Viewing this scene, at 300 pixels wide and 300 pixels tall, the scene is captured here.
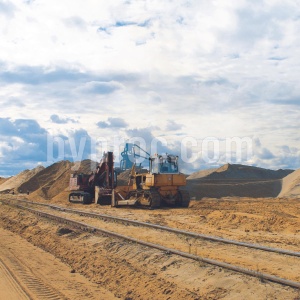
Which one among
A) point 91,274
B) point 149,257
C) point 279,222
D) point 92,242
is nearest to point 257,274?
point 149,257

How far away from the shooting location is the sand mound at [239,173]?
6725cm

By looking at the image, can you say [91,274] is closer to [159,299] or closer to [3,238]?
[159,299]

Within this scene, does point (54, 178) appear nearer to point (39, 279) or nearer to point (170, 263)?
point (39, 279)

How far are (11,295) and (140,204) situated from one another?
19.0 m

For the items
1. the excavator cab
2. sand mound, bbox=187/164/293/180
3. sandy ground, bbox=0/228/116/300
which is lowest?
sandy ground, bbox=0/228/116/300

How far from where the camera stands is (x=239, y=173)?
7069 cm

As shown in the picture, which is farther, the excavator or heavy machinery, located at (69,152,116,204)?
heavy machinery, located at (69,152,116,204)

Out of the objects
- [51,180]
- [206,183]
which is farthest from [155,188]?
[51,180]

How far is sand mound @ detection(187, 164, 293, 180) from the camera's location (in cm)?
→ 6725

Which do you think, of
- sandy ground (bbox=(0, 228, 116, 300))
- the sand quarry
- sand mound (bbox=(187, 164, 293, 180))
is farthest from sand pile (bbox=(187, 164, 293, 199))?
sandy ground (bbox=(0, 228, 116, 300))

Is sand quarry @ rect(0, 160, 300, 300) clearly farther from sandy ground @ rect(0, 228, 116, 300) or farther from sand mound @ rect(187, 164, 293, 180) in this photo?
sand mound @ rect(187, 164, 293, 180)

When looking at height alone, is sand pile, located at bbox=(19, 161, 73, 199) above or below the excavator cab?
below

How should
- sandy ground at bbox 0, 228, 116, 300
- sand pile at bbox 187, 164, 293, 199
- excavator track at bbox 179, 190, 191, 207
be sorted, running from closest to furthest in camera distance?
sandy ground at bbox 0, 228, 116, 300 → excavator track at bbox 179, 190, 191, 207 → sand pile at bbox 187, 164, 293, 199

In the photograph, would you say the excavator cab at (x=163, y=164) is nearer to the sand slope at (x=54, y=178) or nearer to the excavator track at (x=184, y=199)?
the excavator track at (x=184, y=199)
